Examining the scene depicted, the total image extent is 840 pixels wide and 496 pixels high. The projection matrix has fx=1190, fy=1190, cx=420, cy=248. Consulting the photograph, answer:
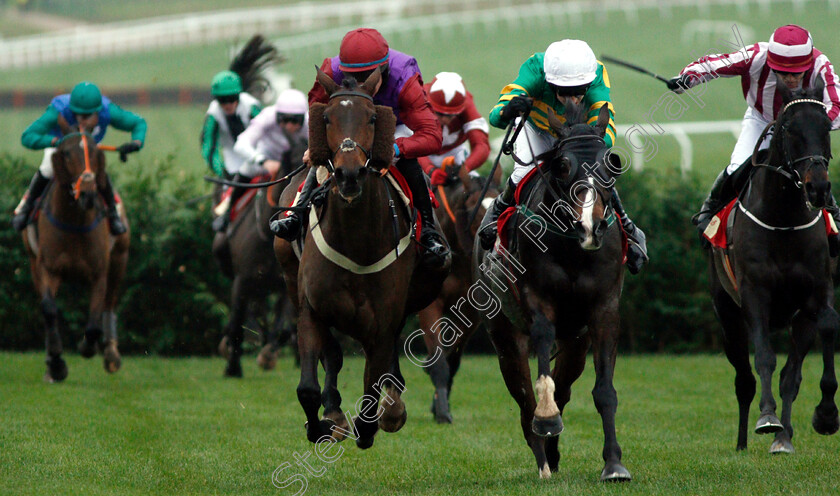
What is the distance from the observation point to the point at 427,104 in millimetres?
6863

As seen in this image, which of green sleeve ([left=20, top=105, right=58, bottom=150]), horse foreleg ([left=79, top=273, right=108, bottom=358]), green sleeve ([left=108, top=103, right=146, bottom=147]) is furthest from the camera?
green sleeve ([left=108, top=103, right=146, bottom=147])

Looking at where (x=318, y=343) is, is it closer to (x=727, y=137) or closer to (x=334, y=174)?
(x=334, y=174)

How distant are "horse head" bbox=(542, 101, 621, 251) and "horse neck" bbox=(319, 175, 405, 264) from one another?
932 mm

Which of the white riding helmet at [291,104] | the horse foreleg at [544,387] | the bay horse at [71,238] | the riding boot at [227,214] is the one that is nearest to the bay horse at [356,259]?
the horse foreleg at [544,387]

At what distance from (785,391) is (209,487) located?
3.55 metres

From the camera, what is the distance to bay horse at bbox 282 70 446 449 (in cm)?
582

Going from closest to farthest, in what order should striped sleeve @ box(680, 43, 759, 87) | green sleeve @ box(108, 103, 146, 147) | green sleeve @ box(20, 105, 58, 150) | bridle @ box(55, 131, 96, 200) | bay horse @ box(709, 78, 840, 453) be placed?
bay horse @ box(709, 78, 840, 453) → striped sleeve @ box(680, 43, 759, 87) → bridle @ box(55, 131, 96, 200) → green sleeve @ box(20, 105, 58, 150) → green sleeve @ box(108, 103, 146, 147)

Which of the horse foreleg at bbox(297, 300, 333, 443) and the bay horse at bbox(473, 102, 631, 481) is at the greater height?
the bay horse at bbox(473, 102, 631, 481)

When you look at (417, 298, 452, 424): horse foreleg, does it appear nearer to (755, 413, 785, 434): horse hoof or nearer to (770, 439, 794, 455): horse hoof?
(770, 439, 794, 455): horse hoof

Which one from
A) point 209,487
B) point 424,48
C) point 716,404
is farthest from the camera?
point 424,48

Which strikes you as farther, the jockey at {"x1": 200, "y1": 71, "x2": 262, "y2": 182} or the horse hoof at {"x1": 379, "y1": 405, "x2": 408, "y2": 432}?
the jockey at {"x1": 200, "y1": 71, "x2": 262, "y2": 182}

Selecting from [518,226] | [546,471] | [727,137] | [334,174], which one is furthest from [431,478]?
[727,137]

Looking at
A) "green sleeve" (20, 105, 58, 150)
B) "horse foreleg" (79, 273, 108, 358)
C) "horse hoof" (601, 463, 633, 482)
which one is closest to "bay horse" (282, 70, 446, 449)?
"horse hoof" (601, 463, 633, 482)

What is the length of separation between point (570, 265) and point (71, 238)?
628 cm
